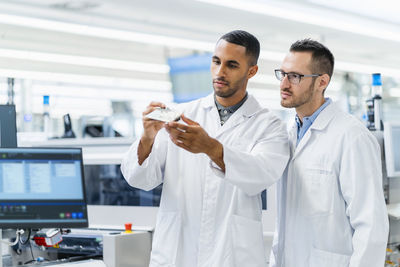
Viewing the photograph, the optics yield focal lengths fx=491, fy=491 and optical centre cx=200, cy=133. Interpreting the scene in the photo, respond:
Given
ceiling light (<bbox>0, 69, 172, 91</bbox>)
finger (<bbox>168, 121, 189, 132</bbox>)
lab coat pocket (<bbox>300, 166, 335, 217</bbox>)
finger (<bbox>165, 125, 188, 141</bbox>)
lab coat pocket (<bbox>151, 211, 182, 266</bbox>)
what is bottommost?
Answer: lab coat pocket (<bbox>151, 211, 182, 266</bbox>)

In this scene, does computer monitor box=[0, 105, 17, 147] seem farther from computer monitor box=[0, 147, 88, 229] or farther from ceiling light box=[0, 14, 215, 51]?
ceiling light box=[0, 14, 215, 51]

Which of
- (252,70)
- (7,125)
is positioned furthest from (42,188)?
(252,70)

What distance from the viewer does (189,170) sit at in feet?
5.43

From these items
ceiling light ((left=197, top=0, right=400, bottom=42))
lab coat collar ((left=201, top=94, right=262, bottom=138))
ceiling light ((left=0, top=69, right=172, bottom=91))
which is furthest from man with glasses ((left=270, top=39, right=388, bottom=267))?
ceiling light ((left=0, top=69, right=172, bottom=91))

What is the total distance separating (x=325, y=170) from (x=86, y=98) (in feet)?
34.5

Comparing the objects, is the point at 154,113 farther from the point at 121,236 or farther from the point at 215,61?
the point at 121,236

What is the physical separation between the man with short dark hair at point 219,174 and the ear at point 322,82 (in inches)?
8.1

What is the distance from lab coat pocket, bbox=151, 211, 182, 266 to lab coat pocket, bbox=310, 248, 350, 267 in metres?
0.46

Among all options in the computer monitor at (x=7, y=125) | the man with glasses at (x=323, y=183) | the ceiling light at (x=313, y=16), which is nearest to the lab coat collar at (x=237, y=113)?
the man with glasses at (x=323, y=183)

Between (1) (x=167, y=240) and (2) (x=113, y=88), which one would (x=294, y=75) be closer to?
(1) (x=167, y=240)

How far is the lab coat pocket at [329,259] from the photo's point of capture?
158cm

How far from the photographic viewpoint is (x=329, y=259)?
159cm

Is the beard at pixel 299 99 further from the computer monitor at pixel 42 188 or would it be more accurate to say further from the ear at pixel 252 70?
the computer monitor at pixel 42 188

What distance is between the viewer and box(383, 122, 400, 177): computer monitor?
294 cm
